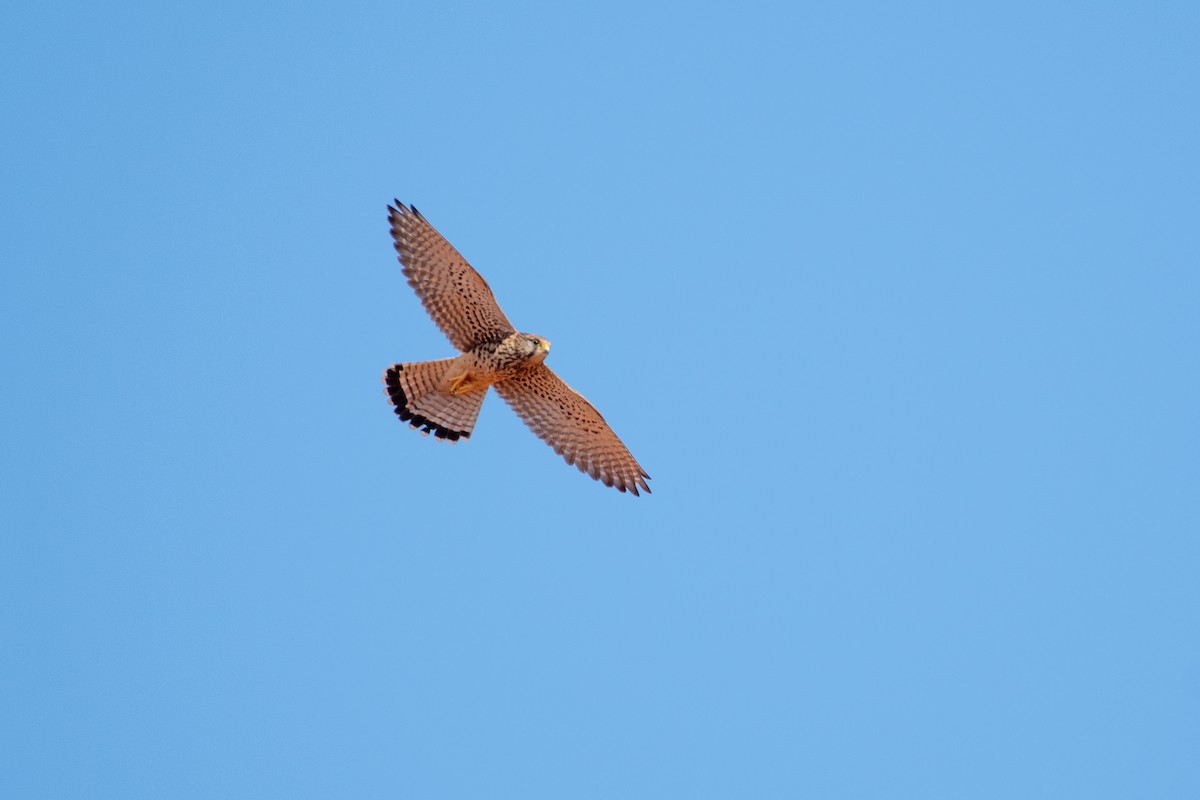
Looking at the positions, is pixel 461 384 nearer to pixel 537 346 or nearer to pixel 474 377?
pixel 474 377

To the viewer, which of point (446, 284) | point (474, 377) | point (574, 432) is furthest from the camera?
point (574, 432)

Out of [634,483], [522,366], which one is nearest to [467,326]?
[522,366]

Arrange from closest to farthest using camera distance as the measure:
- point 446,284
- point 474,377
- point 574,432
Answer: point 446,284
point 474,377
point 574,432

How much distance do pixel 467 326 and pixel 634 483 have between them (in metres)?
2.17

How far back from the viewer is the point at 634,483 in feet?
49.3

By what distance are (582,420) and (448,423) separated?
1.20m

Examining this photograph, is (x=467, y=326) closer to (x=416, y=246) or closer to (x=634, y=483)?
(x=416, y=246)

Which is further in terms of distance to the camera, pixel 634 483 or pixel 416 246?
pixel 634 483

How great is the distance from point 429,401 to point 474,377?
47 cm

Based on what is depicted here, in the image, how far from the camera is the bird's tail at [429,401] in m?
14.3

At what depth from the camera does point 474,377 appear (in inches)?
564

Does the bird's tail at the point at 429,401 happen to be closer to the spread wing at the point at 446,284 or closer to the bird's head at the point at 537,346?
the spread wing at the point at 446,284

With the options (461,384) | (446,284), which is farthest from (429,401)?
(446,284)

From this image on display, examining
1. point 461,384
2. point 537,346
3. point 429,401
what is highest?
point 537,346
